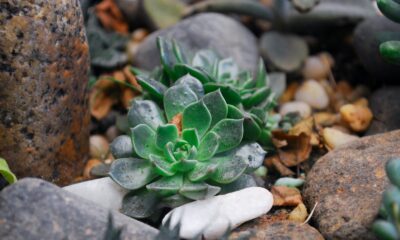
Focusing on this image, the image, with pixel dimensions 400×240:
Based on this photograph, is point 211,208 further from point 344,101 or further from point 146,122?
point 344,101

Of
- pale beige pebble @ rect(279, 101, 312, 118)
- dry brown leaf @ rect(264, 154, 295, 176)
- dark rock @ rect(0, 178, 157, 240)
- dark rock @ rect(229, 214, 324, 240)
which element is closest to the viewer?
dark rock @ rect(0, 178, 157, 240)

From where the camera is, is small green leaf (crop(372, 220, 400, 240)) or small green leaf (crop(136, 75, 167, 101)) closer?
small green leaf (crop(372, 220, 400, 240))

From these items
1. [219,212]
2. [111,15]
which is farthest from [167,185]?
[111,15]

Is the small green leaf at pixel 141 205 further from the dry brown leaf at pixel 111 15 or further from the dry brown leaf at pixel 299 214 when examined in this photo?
the dry brown leaf at pixel 111 15

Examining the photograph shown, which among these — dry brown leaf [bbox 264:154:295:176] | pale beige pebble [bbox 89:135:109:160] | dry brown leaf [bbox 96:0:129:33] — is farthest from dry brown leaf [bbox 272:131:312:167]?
dry brown leaf [bbox 96:0:129:33]

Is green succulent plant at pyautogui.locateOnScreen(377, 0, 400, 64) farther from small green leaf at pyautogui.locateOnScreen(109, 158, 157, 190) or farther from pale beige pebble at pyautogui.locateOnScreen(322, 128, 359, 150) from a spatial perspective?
small green leaf at pyautogui.locateOnScreen(109, 158, 157, 190)

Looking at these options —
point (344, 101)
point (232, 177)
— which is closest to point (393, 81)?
point (344, 101)

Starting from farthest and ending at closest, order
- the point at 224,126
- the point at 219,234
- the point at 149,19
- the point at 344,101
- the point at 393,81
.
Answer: the point at 149,19, the point at 344,101, the point at 393,81, the point at 224,126, the point at 219,234
